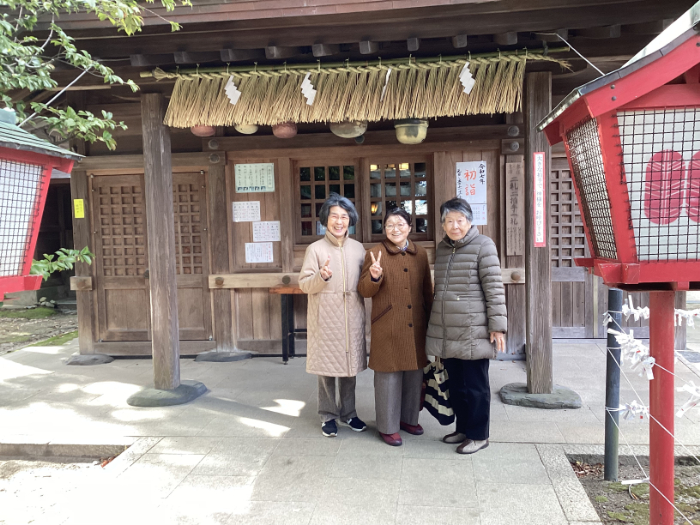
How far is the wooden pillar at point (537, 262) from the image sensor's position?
496cm

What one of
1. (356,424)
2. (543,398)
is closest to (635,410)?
(356,424)

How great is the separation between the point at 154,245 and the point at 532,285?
3788mm

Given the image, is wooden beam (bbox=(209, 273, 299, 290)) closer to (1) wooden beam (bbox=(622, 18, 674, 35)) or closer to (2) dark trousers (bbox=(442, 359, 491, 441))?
(2) dark trousers (bbox=(442, 359, 491, 441))

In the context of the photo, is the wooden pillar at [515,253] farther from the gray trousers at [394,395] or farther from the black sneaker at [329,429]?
the black sneaker at [329,429]

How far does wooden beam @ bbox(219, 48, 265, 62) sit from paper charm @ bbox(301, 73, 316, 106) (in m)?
0.55

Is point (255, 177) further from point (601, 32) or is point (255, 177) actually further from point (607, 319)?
point (607, 319)

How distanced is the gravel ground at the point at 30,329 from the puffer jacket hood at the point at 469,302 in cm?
749

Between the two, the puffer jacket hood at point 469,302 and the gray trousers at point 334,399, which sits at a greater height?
the puffer jacket hood at point 469,302

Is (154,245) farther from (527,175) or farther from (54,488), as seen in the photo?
(527,175)

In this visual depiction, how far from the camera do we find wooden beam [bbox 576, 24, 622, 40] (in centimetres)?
454

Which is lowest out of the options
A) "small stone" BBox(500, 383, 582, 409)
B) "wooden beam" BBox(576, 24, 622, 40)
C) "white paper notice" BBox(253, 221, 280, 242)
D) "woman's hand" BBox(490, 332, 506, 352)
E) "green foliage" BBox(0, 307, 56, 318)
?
"small stone" BBox(500, 383, 582, 409)

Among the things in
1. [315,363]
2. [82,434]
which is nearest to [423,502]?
[315,363]

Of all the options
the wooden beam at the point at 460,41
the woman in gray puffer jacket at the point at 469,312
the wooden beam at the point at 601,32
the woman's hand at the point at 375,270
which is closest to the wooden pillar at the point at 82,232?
the woman's hand at the point at 375,270

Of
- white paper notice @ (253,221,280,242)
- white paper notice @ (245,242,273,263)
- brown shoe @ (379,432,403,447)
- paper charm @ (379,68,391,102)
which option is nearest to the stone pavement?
brown shoe @ (379,432,403,447)
